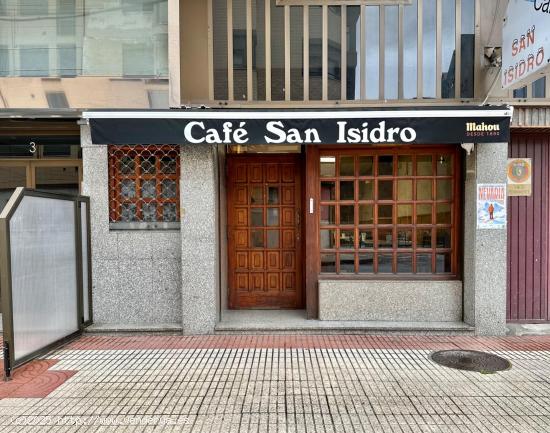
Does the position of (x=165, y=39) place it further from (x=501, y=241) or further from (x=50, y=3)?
(x=501, y=241)

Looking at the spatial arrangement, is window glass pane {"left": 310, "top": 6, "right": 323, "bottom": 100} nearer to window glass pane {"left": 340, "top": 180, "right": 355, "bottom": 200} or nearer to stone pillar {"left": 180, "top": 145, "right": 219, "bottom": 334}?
window glass pane {"left": 340, "top": 180, "right": 355, "bottom": 200}

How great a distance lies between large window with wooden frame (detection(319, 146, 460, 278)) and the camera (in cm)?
735

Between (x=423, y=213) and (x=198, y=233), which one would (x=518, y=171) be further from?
(x=198, y=233)

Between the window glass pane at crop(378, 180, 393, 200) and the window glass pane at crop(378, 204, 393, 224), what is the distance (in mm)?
144

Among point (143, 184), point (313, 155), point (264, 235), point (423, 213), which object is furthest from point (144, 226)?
point (423, 213)

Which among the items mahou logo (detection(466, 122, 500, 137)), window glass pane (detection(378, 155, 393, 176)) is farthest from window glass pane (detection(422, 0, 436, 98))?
window glass pane (detection(378, 155, 393, 176))

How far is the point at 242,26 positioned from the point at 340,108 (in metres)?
2.13

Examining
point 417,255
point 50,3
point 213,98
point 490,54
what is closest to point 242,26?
point 213,98

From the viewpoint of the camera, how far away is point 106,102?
23.5ft

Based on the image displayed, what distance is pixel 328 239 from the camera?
292 inches

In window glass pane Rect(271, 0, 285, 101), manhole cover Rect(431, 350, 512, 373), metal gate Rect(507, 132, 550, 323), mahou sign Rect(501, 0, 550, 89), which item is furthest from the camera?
metal gate Rect(507, 132, 550, 323)

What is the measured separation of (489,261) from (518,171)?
1644 millimetres

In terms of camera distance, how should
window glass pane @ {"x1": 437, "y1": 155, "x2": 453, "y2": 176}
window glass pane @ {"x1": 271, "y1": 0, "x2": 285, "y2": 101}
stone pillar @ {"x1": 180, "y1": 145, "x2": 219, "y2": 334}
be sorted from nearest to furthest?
stone pillar @ {"x1": 180, "y1": 145, "x2": 219, "y2": 334} < window glass pane @ {"x1": 271, "y1": 0, "x2": 285, "y2": 101} < window glass pane @ {"x1": 437, "y1": 155, "x2": 453, "y2": 176}

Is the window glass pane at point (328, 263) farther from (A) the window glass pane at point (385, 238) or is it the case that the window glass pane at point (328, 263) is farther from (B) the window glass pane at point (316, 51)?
(B) the window glass pane at point (316, 51)
